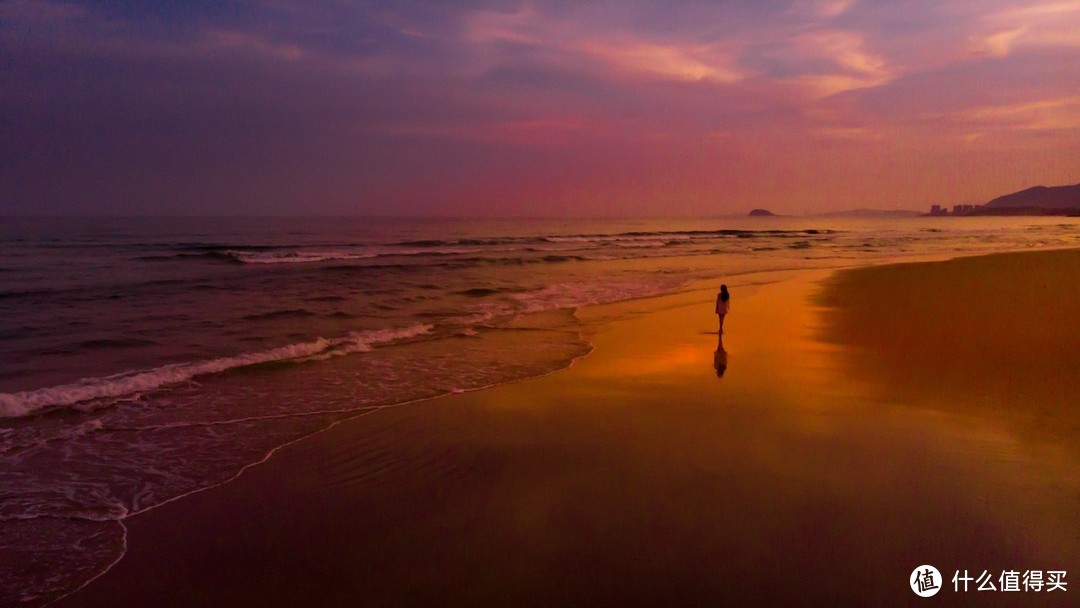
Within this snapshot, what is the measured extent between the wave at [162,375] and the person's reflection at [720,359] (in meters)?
5.37

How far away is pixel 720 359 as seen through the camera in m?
9.84

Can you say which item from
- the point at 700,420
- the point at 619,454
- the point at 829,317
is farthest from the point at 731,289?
the point at 619,454

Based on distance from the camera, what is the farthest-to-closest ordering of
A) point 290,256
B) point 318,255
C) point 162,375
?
point 318,255 < point 290,256 < point 162,375

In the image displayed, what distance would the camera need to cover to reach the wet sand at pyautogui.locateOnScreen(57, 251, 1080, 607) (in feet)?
12.8

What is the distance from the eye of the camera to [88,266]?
90.2 feet

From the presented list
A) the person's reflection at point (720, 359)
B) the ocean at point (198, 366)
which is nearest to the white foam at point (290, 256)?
the ocean at point (198, 366)

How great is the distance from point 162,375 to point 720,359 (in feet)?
25.0

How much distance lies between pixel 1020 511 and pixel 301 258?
3426 cm

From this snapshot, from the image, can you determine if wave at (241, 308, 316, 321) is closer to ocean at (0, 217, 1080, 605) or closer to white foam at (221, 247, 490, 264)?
ocean at (0, 217, 1080, 605)

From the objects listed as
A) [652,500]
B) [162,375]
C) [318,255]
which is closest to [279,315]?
[162,375]

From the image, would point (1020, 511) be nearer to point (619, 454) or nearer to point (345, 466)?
point (619, 454)

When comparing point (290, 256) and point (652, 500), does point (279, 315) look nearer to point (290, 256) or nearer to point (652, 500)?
point (652, 500)

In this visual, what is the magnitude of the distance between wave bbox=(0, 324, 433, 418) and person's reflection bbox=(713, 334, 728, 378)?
5.37 m

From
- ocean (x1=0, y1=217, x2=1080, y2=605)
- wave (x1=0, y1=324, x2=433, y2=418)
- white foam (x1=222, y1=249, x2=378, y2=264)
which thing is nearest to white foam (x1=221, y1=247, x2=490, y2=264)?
white foam (x1=222, y1=249, x2=378, y2=264)
